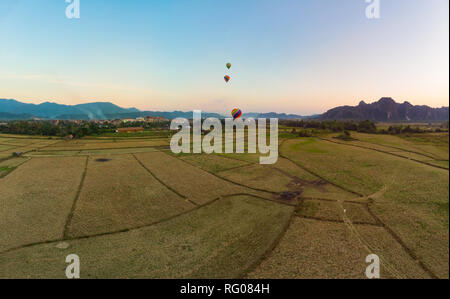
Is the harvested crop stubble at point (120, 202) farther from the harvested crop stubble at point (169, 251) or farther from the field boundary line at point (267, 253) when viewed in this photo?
the field boundary line at point (267, 253)

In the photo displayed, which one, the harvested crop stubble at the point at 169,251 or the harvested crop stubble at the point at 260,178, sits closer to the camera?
the harvested crop stubble at the point at 169,251

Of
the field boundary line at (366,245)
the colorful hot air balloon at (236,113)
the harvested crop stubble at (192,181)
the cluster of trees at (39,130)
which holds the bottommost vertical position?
the field boundary line at (366,245)

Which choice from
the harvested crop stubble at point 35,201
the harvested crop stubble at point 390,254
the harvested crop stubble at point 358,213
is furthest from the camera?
the harvested crop stubble at point 358,213

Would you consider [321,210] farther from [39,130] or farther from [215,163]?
[39,130]

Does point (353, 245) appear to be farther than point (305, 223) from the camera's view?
No

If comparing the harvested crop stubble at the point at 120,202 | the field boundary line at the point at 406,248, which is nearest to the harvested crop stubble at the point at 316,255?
the field boundary line at the point at 406,248

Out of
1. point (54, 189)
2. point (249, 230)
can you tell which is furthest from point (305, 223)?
point (54, 189)

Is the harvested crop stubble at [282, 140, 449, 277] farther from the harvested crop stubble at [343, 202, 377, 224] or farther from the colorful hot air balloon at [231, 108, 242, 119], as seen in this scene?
the colorful hot air balloon at [231, 108, 242, 119]
